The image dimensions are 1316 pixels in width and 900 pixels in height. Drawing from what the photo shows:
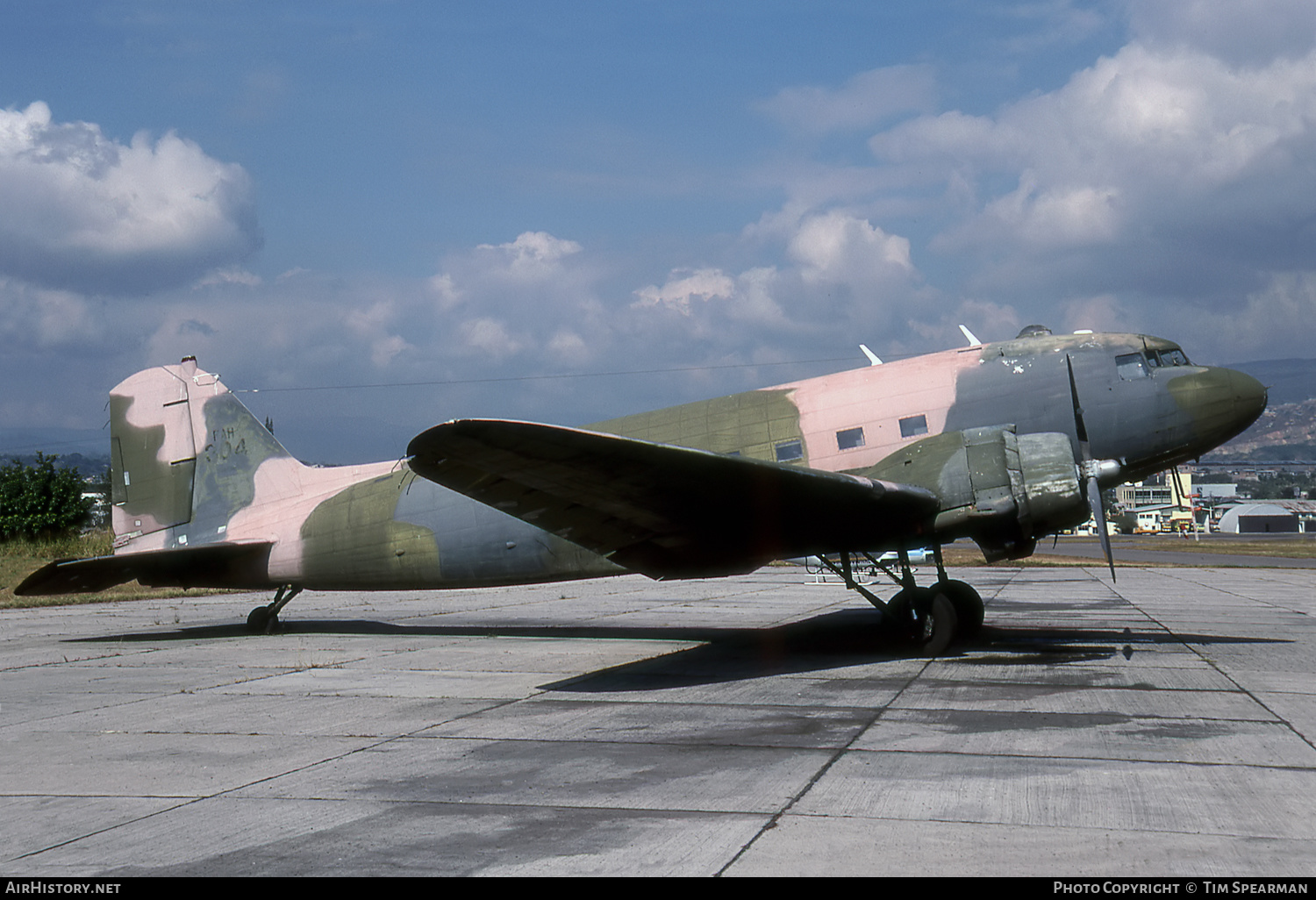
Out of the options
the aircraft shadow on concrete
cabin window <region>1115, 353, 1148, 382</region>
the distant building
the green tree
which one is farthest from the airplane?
the distant building

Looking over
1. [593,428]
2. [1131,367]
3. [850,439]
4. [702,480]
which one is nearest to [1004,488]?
[850,439]

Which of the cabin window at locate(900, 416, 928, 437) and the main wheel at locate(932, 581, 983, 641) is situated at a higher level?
the cabin window at locate(900, 416, 928, 437)

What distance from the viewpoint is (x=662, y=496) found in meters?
11.3

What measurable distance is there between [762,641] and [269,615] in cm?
843

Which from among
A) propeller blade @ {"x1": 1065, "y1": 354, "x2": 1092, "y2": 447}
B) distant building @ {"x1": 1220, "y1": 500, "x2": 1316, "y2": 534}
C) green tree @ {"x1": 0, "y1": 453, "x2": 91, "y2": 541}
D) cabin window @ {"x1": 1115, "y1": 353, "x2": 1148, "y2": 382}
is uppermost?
green tree @ {"x1": 0, "y1": 453, "x2": 91, "y2": 541}

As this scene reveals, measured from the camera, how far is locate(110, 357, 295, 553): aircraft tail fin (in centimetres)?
1727

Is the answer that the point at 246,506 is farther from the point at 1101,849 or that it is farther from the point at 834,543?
the point at 1101,849

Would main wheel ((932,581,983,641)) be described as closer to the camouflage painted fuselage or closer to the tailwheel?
the camouflage painted fuselage

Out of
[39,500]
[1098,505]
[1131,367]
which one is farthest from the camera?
[39,500]

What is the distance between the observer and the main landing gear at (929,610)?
12875mm

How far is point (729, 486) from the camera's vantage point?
11.1m

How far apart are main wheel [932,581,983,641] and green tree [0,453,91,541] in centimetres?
3956

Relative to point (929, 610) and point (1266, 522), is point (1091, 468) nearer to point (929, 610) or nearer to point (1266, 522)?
point (929, 610)

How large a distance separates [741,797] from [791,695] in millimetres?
4015
